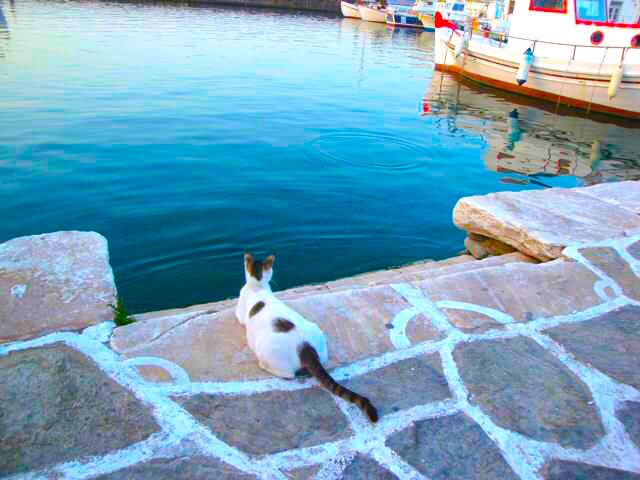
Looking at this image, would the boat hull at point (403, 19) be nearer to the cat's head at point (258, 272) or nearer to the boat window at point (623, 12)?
the boat window at point (623, 12)

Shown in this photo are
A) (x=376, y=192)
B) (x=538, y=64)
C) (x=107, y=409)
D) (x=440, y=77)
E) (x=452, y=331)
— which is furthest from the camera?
(x=440, y=77)

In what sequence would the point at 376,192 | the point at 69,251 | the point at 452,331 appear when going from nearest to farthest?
the point at 452,331
the point at 69,251
the point at 376,192

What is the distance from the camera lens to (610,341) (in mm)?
3283

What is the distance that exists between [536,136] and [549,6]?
6835 mm

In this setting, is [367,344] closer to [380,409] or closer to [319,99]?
[380,409]

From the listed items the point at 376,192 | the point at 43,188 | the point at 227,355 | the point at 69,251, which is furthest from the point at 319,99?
the point at 227,355

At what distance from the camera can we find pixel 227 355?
9.64 ft

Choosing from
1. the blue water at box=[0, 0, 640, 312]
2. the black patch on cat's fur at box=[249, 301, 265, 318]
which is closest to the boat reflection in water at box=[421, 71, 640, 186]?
the blue water at box=[0, 0, 640, 312]

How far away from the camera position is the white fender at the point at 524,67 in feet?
56.6

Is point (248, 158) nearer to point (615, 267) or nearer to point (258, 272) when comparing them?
point (258, 272)

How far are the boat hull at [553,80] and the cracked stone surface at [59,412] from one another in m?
17.5

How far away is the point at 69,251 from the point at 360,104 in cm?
1294

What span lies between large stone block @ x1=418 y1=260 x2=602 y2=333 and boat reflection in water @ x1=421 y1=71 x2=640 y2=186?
21.5 feet

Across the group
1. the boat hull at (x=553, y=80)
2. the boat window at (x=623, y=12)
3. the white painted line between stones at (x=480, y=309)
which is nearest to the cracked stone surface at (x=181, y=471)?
the white painted line between stones at (x=480, y=309)
